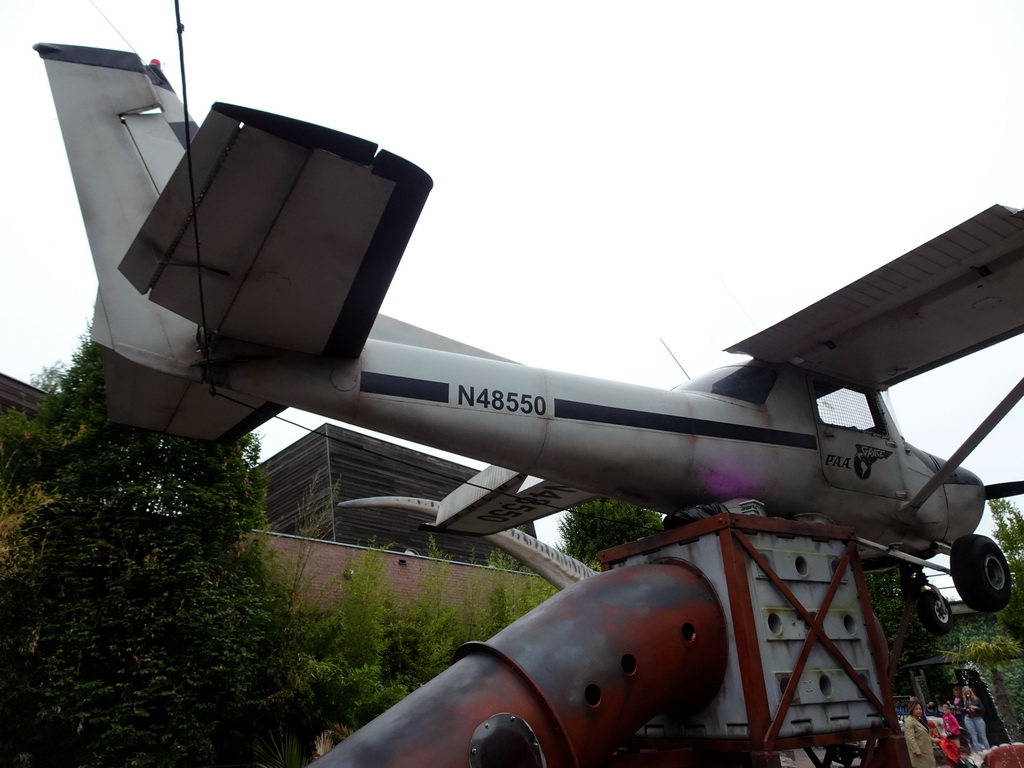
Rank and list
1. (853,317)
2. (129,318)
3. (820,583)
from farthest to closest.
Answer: (853,317), (820,583), (129,318)

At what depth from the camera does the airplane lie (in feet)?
11.5

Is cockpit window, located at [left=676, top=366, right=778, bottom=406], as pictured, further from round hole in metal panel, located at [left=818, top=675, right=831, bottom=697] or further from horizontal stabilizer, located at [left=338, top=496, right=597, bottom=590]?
horizontal stabilizer, located at [left=338, top=496, right=597, bottom=590]

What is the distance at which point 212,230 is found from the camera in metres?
3.52

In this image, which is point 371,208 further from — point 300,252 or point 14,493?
point 14,493

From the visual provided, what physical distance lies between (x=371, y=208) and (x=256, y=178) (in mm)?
563

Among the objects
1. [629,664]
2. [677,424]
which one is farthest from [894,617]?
[629,664]

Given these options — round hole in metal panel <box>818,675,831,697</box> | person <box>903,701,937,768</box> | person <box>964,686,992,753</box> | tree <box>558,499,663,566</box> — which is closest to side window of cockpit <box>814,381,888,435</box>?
round hole in metal panel <box>818,675,831,697</box>

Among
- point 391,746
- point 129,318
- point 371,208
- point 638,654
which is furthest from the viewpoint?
point 129,318

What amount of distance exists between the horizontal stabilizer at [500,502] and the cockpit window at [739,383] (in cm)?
172

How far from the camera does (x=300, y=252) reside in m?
3.71

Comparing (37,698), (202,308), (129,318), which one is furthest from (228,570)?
(202,308)

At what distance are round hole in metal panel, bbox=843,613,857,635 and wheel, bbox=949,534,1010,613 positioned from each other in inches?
50.2

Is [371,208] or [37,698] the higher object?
[371,208]

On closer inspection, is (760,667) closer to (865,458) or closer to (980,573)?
(980,573)
